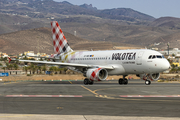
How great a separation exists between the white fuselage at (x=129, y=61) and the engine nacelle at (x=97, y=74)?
4.27 feet

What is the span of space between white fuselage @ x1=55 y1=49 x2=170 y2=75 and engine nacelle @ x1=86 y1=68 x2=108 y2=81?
4.27ft

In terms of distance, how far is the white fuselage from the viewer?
→ 124 ft

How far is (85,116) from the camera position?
15383 millimetres

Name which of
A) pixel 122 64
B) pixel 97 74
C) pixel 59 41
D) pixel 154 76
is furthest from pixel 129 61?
pixel 59 41

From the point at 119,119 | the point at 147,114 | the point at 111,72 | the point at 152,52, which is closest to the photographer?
the point at 119,119

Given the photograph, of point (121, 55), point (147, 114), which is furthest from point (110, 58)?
point (147, 114)

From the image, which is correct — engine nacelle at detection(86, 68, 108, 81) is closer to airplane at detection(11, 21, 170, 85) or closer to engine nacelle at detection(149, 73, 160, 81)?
airplane at detection(11, 21, 170, 85)

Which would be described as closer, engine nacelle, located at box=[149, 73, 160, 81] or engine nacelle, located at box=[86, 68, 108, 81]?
engine nacelle, located at box=[149, 73, 160, 81]

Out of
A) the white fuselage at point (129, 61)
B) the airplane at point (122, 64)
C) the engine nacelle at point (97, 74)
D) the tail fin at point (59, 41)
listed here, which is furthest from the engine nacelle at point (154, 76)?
the tail fin at point (59, 41)

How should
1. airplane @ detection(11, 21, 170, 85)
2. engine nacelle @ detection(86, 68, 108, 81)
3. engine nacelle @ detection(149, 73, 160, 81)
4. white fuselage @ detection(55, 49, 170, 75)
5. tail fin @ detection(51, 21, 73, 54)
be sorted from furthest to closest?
1. tail fin @ detection(51, 21, 73, 54)
2. engine nacelle @ detection(86, 68, 108, 81)
3. engine nacelle @ detection(149, 73, 160, 81)
4. airplane @ detection(11, 21, 170, 85)
5. white fuselage @ detection(55, 49, 170, 75)

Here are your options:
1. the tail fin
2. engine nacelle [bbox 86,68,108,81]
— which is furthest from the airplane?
the tail fin

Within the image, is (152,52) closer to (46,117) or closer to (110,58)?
(110,58)

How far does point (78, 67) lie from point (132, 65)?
8870 millimetres

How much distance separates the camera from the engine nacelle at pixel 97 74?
3984cm
